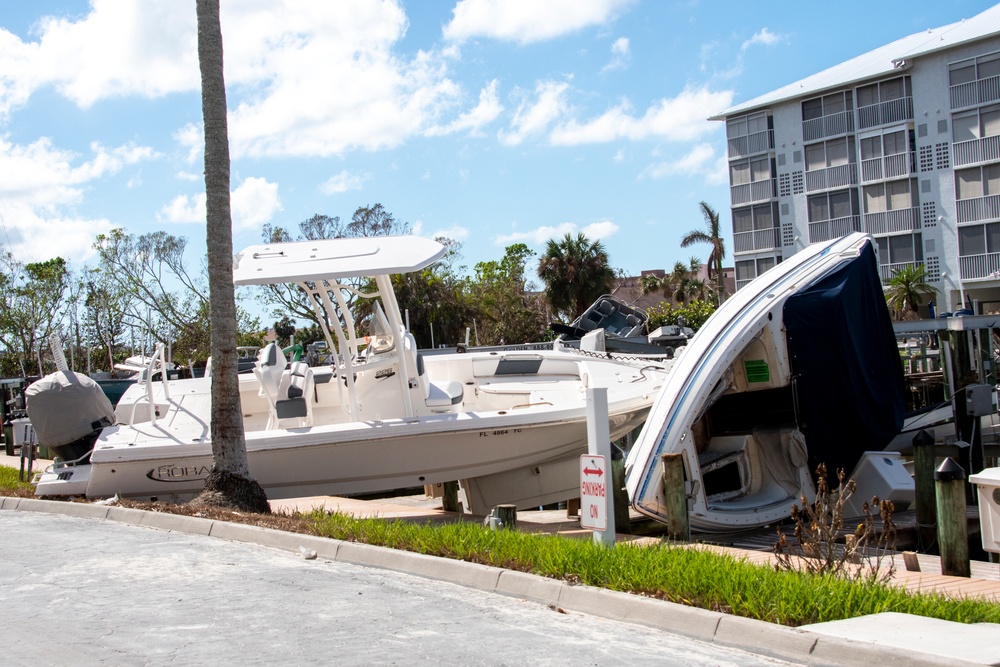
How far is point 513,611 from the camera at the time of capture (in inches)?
265

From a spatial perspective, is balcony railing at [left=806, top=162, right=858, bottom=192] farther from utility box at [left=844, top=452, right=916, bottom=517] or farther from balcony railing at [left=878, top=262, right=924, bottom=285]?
utility box at [left=844, top=452, right=916, bottom=517]

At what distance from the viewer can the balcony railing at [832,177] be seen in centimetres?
4588

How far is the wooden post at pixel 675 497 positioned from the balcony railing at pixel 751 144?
137ft

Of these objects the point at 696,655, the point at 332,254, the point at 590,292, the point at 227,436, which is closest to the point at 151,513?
the point at 227,436

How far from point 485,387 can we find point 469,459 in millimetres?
2460

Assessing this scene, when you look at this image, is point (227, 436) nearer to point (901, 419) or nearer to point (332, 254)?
point (332, 254)

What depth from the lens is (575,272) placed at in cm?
4922

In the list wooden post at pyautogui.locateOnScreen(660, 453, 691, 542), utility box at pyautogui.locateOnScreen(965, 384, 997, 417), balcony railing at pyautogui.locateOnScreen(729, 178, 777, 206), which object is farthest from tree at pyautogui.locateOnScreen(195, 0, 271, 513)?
balcony railing at pyautogui.locateOnScreen(729, 178, 777, 206)

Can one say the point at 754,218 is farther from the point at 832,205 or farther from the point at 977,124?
the point at 977,124

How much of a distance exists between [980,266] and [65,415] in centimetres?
3884

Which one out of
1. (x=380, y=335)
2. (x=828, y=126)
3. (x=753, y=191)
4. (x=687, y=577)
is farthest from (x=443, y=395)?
(x=753, y=191)

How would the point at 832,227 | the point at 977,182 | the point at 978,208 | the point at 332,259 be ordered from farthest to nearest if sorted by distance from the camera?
the point at 832,227 → the point at 978,208 → the point at 977,182 → the point at 332,259

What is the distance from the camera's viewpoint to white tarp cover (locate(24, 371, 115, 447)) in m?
12.7

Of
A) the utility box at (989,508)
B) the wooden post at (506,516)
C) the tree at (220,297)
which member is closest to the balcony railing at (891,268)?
the tree at (220,297)
